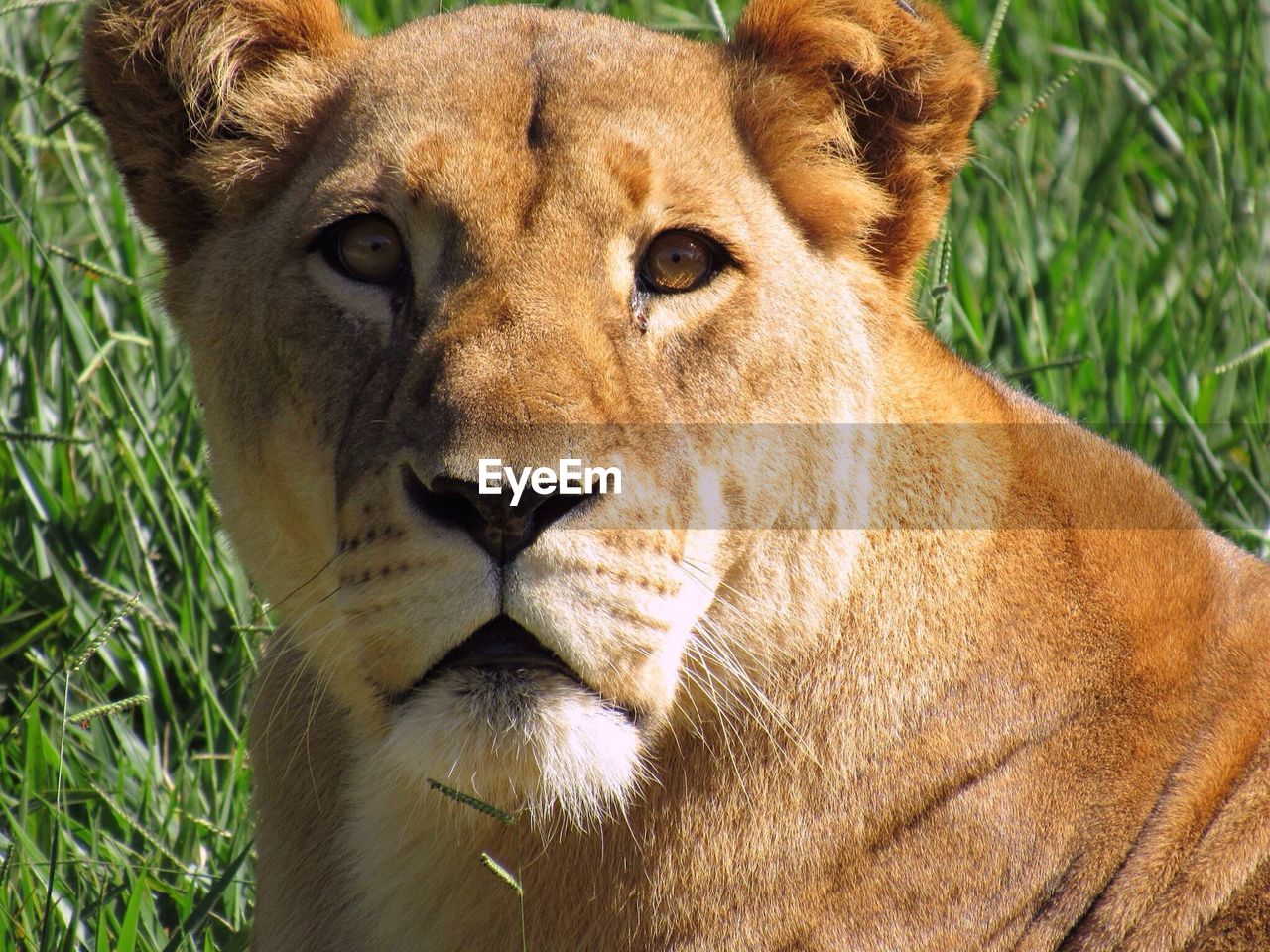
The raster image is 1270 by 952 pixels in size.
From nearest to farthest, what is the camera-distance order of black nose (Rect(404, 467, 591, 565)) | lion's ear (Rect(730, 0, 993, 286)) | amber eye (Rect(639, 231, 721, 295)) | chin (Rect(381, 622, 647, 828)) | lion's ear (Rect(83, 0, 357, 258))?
black nose (Rect(404, 467, 591, 565))
chin (Rect(381, 622, 647, 828))
amber eye (Rect(639, 231, 721, 295))
lion's ear (Rect(730, 0, 993, 286))
lion's ear (Rect(83, 0, 357, 258))

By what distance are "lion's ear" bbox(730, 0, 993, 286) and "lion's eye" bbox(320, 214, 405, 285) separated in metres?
0.68

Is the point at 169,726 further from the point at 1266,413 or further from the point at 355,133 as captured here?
the point at 1266,413

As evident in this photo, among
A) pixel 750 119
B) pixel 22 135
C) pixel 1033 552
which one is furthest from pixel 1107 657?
pixel 22 135

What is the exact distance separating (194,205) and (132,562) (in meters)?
1.28

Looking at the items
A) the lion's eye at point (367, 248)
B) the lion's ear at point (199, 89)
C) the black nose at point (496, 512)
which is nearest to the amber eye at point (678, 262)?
the lion's eye at point (367, 248)

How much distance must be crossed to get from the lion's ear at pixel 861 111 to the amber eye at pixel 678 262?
0.86ft

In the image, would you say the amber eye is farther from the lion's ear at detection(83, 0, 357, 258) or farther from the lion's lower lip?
the lion's ear at detection(83, 0, 357, 258)

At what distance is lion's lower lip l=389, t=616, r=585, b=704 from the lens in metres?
2.53

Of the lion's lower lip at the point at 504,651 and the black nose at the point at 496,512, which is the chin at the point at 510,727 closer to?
the lion's lower lip at the point at 504,651

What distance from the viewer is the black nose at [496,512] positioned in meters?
2.43

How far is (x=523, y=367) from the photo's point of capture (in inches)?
104

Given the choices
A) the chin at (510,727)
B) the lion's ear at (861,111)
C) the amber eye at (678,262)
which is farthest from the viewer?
the lion's ear at (861,111)

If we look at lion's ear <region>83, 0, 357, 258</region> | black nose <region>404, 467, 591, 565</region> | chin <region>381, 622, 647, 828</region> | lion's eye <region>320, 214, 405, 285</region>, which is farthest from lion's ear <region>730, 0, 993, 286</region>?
chin <region>381, 622, 647, 828</region>

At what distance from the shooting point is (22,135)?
5066 millimetres
